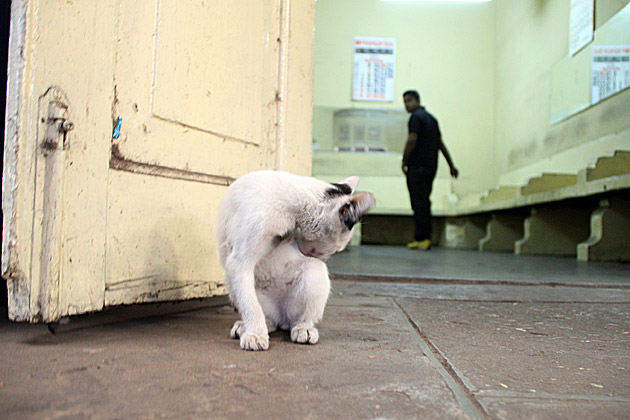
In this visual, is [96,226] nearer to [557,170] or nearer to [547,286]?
[547,286]

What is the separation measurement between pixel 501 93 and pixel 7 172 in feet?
31.6

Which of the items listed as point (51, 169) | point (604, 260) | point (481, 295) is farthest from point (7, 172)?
point (604, 260)

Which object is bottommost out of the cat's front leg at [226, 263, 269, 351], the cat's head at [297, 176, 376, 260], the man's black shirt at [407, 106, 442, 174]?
the cat's front leg at [226, 263, 269, 351]

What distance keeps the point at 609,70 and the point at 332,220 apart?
5.76 m

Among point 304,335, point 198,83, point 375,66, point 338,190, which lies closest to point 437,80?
point 375,66

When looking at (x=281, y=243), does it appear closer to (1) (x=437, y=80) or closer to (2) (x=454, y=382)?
(2) (x=454, y=382)

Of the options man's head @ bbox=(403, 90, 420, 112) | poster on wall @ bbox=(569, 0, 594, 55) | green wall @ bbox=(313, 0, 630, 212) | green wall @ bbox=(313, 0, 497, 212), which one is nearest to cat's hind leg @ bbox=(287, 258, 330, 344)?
man's head @ bbox=(403, 90, 420, 112)

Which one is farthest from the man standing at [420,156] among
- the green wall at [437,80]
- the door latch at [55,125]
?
the door latch at [55,125]

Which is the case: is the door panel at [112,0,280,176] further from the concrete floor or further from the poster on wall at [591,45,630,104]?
the poster on wall at [591,45,630,104]

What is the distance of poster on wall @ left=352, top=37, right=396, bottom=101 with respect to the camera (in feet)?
33.5

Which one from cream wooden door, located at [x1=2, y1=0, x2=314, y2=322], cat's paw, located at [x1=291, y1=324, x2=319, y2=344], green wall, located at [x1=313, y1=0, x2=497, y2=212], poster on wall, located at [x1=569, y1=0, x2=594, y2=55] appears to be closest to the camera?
cream wooden door, located at [x1=2, y1=0, x2=314, y2=322]

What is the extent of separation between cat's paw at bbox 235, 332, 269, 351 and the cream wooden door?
486 mm

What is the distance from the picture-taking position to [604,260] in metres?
5.01

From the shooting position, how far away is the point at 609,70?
230 inches
